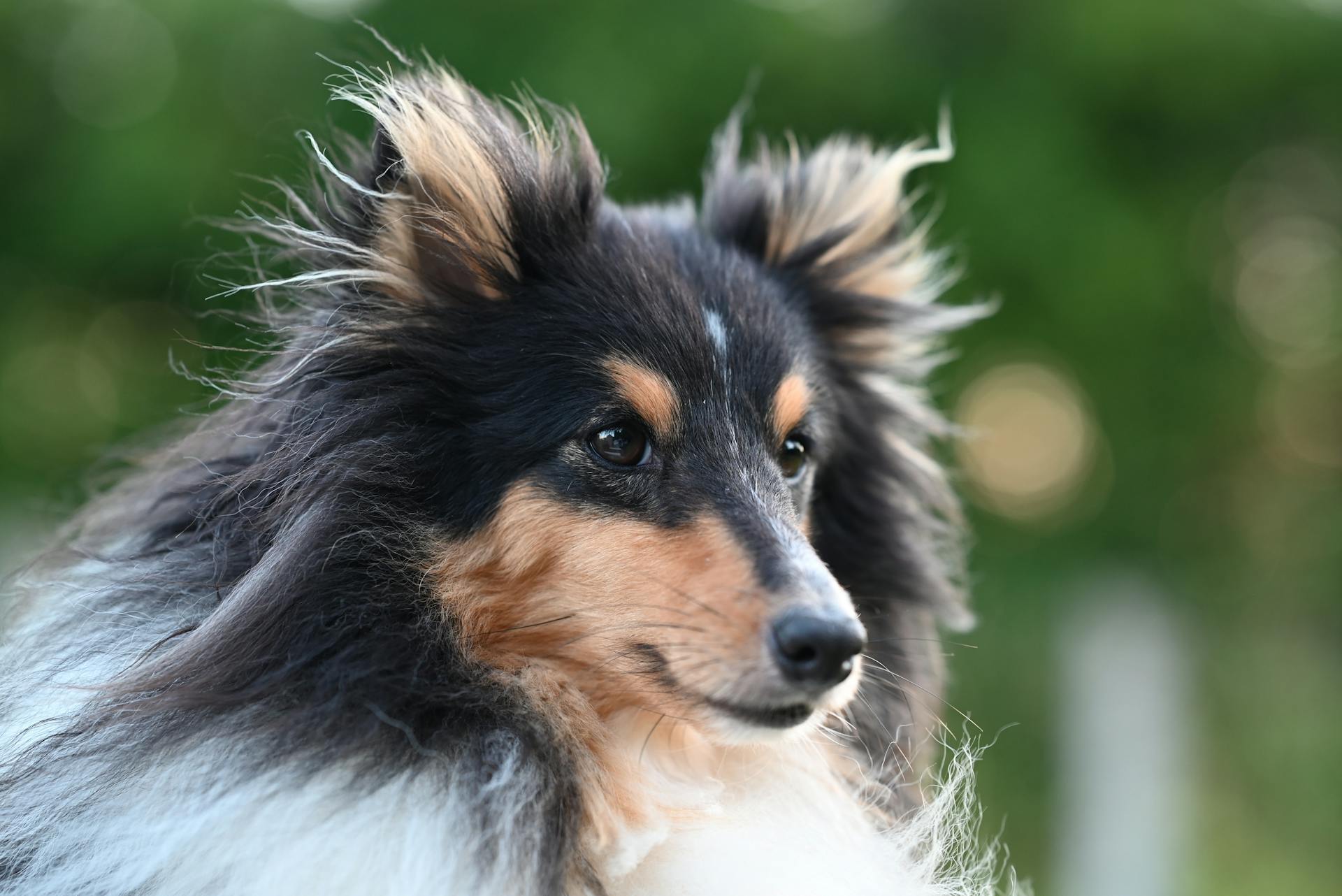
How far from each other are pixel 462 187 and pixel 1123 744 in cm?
707

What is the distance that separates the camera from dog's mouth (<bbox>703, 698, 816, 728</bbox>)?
242 cm

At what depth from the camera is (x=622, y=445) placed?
2.69 m

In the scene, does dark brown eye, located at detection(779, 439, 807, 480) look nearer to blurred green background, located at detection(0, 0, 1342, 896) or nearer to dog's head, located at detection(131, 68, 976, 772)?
dog's head, located at detection(131, 68, 976, 772)

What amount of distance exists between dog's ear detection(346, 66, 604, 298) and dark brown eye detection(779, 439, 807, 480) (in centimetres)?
78

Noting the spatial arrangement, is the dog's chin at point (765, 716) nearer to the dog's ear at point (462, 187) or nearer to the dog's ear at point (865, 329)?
the dog's ear at point (865, 329)

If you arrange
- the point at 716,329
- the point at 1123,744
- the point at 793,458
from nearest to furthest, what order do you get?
the point at 716,329, the point at 793,458, the point at 1123,744

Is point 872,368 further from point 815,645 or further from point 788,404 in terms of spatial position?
point 815,645

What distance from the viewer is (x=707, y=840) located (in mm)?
2648

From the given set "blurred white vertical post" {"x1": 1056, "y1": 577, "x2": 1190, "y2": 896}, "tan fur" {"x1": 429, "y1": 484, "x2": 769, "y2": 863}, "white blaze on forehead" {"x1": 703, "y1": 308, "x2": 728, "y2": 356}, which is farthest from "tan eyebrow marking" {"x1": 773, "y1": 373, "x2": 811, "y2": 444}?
"blurred white vertical post" {"x1": 1056, "y1": 577, "x2": 1190, "y2": 896}

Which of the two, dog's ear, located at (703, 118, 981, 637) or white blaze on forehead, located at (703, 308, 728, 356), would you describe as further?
dog's ear, located at (703, 118, 981, 637)

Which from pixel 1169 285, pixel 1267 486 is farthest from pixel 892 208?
pixel 1267 486

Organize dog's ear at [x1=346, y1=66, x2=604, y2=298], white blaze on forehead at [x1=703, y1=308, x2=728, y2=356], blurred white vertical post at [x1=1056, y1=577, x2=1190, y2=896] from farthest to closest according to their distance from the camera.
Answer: blurred white vertical post at [x1=1056, y1=577, x2=1190, y2=896] < white blaze on forehead at [x1=703, y1=308, x2=728, y2=356] < dog's ear at [x1=346, y1=66, x2=604, y2=298]

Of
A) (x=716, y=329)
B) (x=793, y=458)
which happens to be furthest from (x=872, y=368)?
(x=716, y=329)

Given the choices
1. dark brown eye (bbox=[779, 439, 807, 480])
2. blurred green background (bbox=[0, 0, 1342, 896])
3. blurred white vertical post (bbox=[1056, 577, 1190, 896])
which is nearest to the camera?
dark brown eye (bbox=[779, 439, 807, 480])
